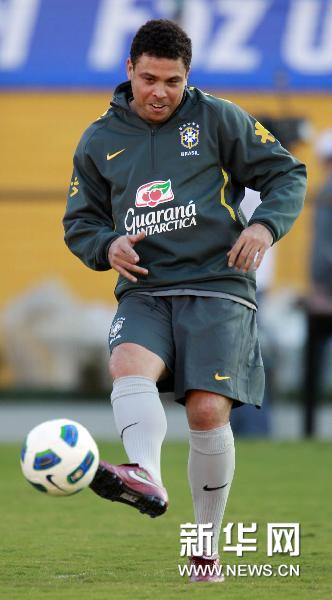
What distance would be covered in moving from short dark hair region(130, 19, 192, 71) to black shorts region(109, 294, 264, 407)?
3.08ft

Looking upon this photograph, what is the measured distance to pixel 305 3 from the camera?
799 inches

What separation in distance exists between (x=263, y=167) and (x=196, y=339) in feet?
2.49

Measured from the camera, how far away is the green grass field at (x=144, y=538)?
203 inches

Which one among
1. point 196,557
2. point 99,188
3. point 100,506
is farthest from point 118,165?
point 100,506

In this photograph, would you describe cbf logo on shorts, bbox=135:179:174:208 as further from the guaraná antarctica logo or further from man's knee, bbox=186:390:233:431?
man's knee, bbox=186:390:233:431

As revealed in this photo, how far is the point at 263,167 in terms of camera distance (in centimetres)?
556

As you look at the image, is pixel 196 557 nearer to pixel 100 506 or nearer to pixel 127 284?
pixel 127 284

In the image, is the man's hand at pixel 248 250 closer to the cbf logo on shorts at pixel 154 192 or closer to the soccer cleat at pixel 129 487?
the cbf logo on shorts at pixel 154 192

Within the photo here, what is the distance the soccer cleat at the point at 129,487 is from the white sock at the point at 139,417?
0.70 ft

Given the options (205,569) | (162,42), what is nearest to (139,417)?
(205,569)

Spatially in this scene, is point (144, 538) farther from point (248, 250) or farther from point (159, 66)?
point (159, 66)

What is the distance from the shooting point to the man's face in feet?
17.4

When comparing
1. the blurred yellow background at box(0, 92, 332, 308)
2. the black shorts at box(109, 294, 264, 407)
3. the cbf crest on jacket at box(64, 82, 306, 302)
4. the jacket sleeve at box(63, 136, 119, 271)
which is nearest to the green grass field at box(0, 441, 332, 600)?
the black shorts at box(109, 294, 264, 407)

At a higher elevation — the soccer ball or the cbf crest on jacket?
the cbf crest on jacket
